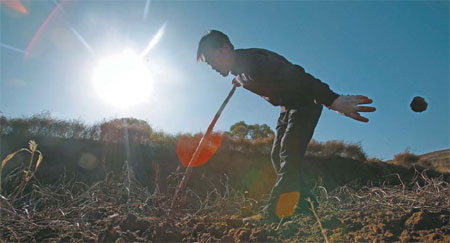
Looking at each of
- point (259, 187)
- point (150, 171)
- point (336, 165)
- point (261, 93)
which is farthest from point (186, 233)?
point (336, 165)

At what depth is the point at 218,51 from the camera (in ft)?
6.90

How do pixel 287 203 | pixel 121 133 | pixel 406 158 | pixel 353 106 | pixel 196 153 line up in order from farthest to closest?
pixel 406 158 → pixel 121 133 → pixel 196 153 → pixel 287 203 → pixel 353 106

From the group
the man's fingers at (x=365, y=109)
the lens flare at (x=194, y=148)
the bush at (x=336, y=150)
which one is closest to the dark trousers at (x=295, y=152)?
the man's fingers at (x=365, y=109)

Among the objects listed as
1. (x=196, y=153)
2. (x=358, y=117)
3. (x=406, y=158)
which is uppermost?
(x=406, y=158)

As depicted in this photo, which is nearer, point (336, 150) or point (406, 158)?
point (336, 150)

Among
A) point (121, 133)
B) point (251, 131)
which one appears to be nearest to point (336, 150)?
point (251, 131)

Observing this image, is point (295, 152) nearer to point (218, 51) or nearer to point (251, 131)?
point (218, 51)

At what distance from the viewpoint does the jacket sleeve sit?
1.77 metres

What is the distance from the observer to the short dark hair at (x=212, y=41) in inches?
83.0

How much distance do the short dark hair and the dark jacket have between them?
0.18 m

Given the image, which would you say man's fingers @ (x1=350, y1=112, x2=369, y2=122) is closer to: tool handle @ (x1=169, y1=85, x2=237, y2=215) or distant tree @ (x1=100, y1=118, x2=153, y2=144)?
tool handle @ (x1=169, y1=85, x2=237, y2=215)

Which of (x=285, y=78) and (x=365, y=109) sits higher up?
(x=285, y=78)

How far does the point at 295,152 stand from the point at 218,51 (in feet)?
3.53

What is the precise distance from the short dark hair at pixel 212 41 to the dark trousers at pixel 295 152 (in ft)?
2.75
